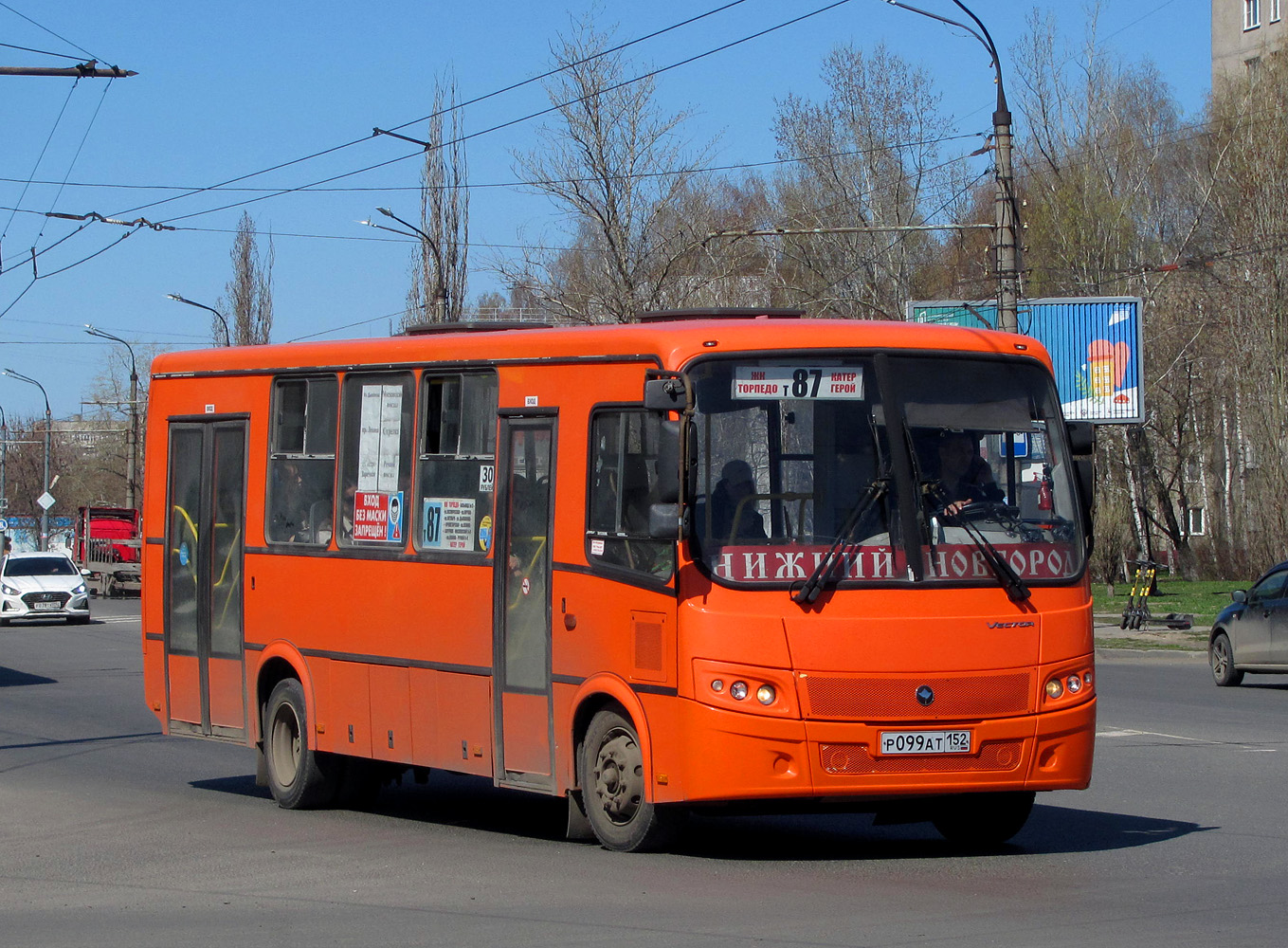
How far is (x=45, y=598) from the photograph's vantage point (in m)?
38.4

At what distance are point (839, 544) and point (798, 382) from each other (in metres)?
0.87

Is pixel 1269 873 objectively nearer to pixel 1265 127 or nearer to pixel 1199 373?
pixel 1265 127

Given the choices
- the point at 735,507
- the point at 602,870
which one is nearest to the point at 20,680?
the point at 602,870

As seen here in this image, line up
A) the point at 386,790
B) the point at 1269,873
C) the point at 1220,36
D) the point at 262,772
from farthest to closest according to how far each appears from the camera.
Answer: the point at 1220,36, the point at 386,790, the point at 262,772, the point at 1269,873

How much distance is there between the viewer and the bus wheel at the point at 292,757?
37.9 feet

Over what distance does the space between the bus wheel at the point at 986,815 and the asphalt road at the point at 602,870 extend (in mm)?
208

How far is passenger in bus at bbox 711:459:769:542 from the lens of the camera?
27.9 feet

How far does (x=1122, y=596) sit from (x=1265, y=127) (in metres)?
12.6

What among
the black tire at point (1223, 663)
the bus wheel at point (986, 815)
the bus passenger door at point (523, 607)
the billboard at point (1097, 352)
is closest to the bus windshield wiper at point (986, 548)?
the bus wheel at point (986, 815)

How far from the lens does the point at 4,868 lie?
9156mm

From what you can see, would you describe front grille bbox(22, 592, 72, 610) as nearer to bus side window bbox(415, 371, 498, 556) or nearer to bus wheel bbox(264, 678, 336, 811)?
bus wheel bbox(264, 678, 336, 811)

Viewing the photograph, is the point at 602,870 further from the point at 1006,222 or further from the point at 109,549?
the point at 109,549

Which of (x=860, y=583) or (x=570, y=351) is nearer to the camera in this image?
(x=860, y=583)

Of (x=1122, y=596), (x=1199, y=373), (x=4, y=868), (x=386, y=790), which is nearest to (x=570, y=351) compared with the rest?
(x=4, y=868)
